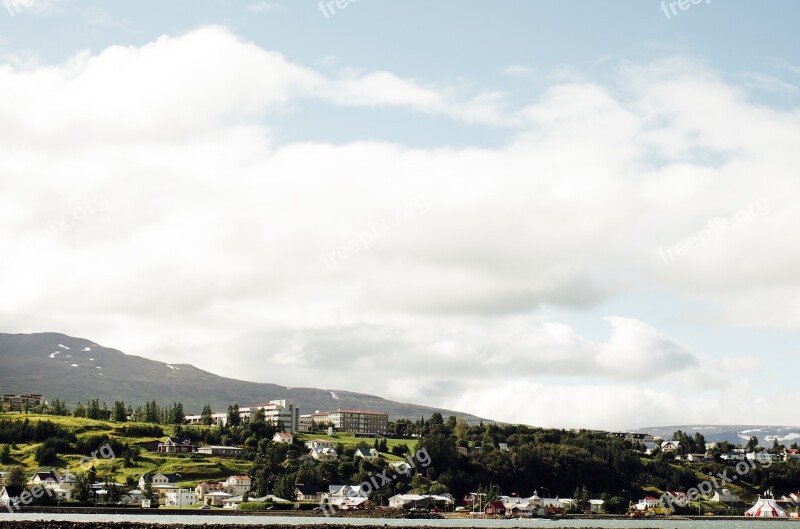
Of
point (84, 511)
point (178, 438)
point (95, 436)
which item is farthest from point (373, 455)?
point (84, 511)

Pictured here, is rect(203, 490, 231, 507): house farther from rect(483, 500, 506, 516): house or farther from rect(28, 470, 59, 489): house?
rect(483, 500, 506, 516): house

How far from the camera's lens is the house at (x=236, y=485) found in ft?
504

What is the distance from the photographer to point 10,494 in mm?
132375

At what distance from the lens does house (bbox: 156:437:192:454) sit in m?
183

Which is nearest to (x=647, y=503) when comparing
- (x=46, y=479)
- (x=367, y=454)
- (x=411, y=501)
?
(x=411, y=501)

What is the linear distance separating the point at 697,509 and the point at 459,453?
140 feet

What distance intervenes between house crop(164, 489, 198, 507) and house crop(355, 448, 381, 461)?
42833 mm

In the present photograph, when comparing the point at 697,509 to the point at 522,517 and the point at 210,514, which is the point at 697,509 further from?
the point at 210,514

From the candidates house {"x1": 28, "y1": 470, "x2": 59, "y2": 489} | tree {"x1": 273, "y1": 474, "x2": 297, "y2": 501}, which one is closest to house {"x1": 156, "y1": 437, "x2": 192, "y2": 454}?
house {"x1": 28, "y1": 470, "x2": 59, "y2": 489}

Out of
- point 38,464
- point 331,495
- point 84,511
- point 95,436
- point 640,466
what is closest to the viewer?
point 84,511

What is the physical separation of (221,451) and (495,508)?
6366cm

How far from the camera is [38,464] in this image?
166875 millimetres

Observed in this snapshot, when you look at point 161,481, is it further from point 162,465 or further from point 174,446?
point 174,446

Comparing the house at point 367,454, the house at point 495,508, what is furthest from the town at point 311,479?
the house at point 367,454
